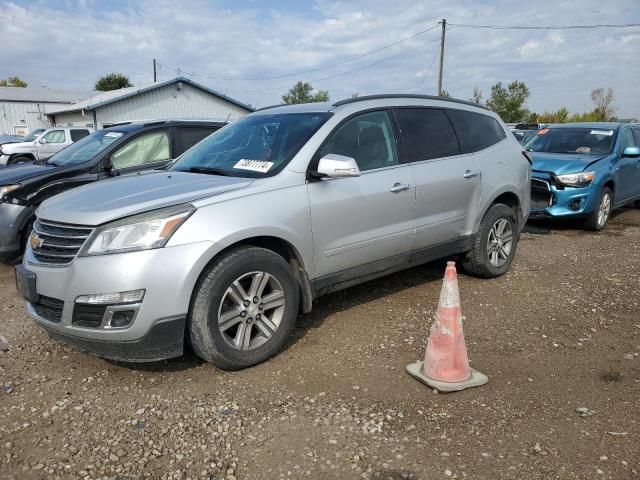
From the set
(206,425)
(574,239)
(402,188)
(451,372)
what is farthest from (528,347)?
(574,239)

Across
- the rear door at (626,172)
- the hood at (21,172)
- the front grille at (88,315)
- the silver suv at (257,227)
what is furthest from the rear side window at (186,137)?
the rear door at (626,172)

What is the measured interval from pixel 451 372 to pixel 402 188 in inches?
62.6

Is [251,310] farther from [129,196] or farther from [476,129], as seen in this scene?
[476,129]

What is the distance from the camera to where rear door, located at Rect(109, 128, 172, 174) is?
6562 millimetres

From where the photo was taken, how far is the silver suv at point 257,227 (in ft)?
9.84

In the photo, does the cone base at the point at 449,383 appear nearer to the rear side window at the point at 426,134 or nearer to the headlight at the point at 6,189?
the rear side window at the point at 426,134

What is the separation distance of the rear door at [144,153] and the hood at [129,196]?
2.87 meters

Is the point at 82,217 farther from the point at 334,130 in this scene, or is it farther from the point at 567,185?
the point at 567,185

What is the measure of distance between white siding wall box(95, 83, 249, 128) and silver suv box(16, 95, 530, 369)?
25.3m

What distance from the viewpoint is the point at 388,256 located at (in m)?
4.27

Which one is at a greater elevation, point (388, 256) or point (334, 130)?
point (334, 130)

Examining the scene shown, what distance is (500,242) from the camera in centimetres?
540

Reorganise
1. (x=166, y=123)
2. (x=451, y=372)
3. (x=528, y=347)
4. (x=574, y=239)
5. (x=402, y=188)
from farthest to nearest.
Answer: (x=574, y=239) → (x=166, y=123) → (x=402, y=188) → (x=528, y=347) → (x=451, y=372)

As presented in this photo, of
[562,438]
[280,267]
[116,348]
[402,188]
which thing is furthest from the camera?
[402,188]
